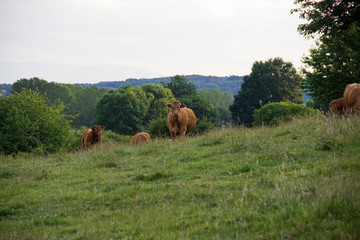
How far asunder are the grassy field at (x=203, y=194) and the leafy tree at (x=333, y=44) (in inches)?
541

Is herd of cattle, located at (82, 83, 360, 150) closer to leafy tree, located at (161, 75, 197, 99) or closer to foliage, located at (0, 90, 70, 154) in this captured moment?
foliage, located at (0, 90, 70, 154)

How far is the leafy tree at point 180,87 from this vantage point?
247 feet

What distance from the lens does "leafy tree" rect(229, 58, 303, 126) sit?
5828cm

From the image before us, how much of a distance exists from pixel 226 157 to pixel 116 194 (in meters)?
3.73

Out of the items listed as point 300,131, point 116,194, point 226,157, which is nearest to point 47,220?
point 116,194

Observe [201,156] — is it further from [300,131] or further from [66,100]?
[66,100]

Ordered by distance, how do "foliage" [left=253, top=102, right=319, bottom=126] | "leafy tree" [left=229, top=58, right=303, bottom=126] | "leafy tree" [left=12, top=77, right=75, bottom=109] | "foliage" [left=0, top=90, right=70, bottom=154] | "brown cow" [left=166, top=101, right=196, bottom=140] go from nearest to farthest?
"brown cow" [left=166, top=101, right=196, bottom=140]
"foliage" [left=0, top=90, right=70, bottom=154]
"foliage" [left=253, top=102, right=319, bottom=126]
"leafy tree" [left=229, top=58, right=303, bottom=126]
"leafy tree" [left=12, top=77, right=75, bottom=109]

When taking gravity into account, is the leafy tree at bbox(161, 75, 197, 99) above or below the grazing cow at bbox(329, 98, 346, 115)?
above

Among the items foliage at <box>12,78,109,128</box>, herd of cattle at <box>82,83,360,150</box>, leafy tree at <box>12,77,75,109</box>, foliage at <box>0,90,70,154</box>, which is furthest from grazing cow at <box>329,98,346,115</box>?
leafy tree at <box>12,77,75,109</box>

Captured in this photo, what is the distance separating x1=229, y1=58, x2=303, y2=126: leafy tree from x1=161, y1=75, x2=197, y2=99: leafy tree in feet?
56.5

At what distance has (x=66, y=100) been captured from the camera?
4065 inches

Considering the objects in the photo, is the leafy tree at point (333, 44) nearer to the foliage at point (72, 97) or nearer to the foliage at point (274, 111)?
the foliage at point (274, 111)

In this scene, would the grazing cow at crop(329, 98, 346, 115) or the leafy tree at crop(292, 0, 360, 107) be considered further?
the leafy tree at crop(292, 0, 360, 107)

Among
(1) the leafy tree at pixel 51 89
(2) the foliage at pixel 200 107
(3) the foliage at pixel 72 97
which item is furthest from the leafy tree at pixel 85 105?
(2) the foliage at pixel 200 107
